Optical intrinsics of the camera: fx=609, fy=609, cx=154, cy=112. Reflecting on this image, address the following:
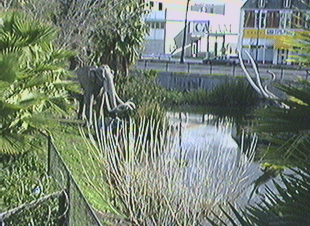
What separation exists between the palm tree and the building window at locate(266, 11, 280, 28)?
24.0 metres

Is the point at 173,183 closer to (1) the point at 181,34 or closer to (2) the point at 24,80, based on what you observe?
(2) the point at 24,80

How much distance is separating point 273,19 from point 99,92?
2109cm

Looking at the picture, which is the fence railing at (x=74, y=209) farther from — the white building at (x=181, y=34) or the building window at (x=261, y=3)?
the white building at (x=181, y=34)

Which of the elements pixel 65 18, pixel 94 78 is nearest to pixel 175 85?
pixel 65 18

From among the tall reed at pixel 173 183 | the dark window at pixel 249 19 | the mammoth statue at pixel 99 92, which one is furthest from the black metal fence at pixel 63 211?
the dark window at pixel 249 19

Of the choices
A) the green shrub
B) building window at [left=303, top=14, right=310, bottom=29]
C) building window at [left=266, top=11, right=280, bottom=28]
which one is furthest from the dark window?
building window at [left=303, top=14, right=310, bottom=29]

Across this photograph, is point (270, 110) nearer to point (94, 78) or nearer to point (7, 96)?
point (7, 96)

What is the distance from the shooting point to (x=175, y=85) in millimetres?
29828

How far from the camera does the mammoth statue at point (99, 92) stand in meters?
15.4

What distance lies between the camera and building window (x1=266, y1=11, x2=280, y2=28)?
32.9m

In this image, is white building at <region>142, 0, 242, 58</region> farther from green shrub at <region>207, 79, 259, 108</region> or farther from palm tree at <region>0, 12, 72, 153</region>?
palm tree at <region>0, 12, 72, 153</region>

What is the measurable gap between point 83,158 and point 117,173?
310 centimetres

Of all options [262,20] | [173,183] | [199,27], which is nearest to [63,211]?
[173,183]

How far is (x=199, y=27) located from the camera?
55.8m
